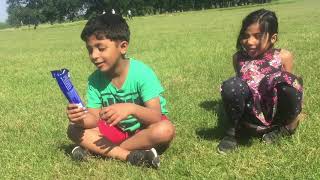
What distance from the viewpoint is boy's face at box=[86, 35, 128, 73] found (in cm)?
413

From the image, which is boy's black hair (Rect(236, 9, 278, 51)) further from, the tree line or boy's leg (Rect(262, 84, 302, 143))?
the tree line

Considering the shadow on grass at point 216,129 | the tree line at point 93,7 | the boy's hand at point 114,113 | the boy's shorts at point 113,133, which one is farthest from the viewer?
the tree line at point 93,7

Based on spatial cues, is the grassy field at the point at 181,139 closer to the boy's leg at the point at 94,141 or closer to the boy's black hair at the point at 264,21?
the boy's leg at the point at 94,141

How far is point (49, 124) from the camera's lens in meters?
5.93

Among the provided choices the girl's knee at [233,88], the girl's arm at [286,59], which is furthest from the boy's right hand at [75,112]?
the girl's arm at [286,59]

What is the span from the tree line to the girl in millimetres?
80449

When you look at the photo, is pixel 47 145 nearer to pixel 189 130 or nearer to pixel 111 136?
pixel 111 136

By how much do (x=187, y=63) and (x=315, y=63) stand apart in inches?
105

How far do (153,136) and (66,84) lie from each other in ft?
3.28

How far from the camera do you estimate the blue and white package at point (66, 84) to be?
345cm

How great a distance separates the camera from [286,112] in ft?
14.1

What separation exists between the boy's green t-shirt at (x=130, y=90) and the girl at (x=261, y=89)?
62 centimetres

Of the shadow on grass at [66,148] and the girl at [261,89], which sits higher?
the girl at [261,89]

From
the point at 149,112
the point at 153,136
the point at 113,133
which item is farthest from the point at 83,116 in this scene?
the point at 113,133
